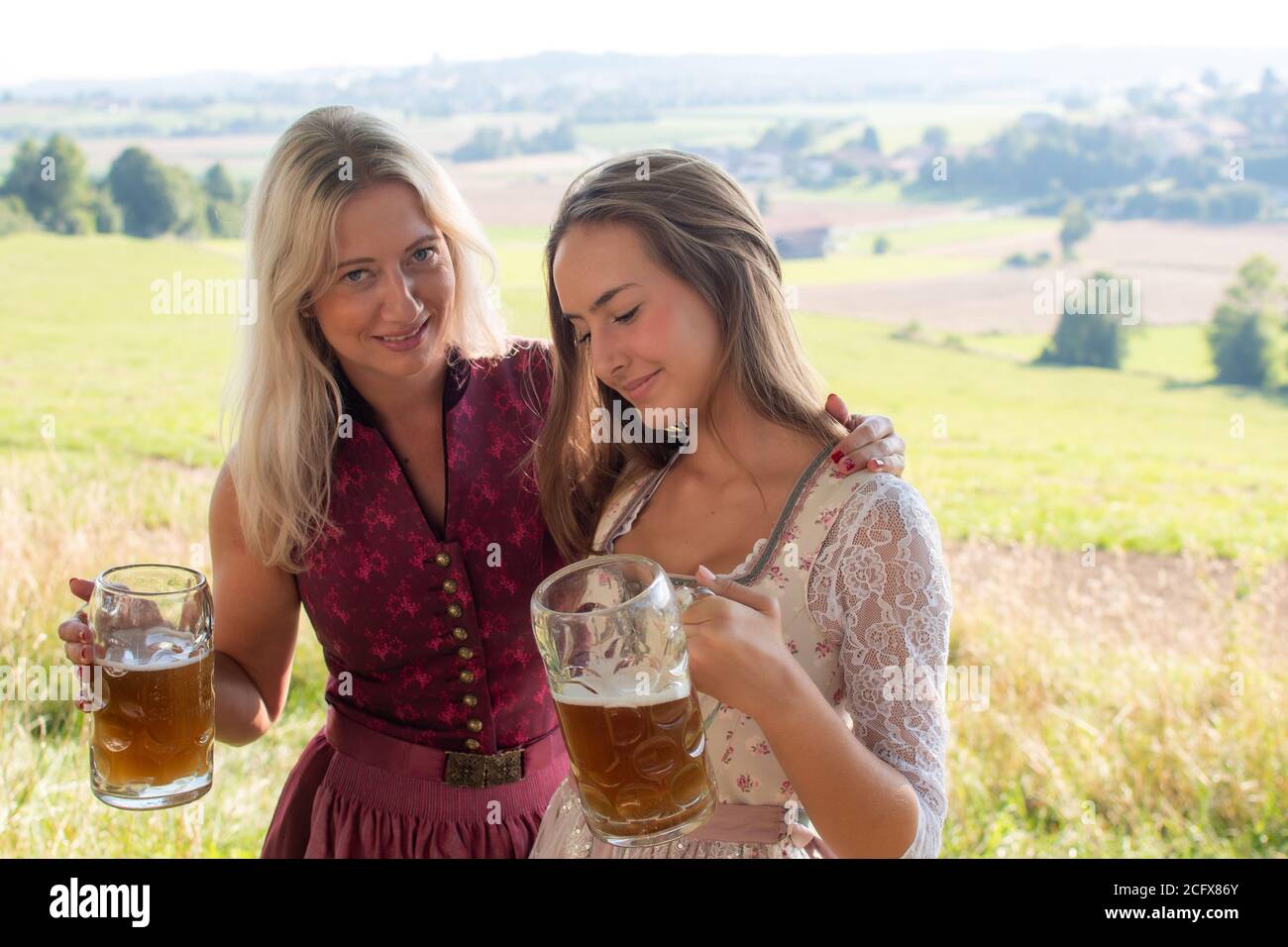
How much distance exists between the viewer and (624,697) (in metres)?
1.37

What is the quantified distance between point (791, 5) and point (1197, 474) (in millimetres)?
8842

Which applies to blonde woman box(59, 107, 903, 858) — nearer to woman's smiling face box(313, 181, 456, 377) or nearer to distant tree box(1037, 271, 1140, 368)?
woman's smiling face box(313, 181, 456, 377)

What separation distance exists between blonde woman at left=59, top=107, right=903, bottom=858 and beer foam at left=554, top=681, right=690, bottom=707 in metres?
0.78

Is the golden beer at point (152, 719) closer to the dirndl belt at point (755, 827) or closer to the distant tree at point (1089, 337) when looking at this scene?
the dirndl belt at point (755, 827)

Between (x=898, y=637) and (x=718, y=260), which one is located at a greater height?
(x=718, y=260)

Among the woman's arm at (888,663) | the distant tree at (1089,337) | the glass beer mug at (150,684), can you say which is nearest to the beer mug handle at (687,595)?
the woman's arm at (888,663)

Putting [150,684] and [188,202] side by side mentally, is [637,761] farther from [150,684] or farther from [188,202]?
[188,202]

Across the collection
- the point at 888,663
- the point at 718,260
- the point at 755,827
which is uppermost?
the point at 718,260

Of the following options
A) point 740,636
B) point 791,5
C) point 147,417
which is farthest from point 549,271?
point 791,5

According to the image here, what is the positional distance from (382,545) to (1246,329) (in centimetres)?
1620

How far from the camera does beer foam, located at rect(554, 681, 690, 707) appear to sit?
1.37 meters

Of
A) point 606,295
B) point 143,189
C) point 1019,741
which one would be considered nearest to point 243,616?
point 606,295

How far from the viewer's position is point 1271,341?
633 inches

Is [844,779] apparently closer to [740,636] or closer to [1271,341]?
[740,636]
